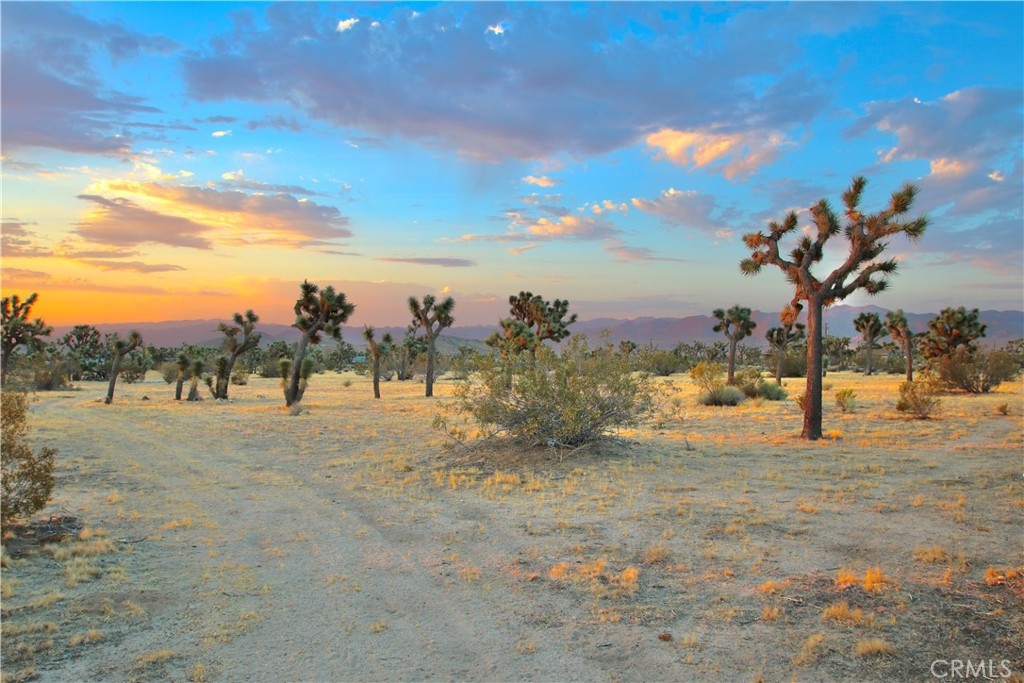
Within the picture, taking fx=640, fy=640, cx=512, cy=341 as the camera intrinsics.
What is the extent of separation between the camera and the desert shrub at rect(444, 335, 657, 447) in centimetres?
1341

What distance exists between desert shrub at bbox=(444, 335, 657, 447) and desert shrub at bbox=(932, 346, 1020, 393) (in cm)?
2507

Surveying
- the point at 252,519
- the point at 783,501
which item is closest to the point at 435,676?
the point at 252,519

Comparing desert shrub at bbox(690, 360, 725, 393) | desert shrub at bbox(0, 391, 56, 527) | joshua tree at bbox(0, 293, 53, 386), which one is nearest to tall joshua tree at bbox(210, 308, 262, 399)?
joshua tree at bbox(0, 293, 53, 386)

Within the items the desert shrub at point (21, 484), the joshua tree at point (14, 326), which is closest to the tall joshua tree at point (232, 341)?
the joshua tree at point (14, 326)

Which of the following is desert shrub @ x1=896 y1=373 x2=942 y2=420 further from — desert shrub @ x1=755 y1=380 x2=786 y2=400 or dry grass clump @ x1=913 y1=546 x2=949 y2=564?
dry grass clump @ x1=913 y1=546 x2=949 y2=564

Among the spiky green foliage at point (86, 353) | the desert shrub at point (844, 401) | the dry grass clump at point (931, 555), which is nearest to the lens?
the dry grass clump at point (931, 555)

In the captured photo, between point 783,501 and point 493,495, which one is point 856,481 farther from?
point 493,495

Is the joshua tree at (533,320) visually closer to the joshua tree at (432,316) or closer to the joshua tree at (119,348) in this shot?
the joshua tree at (432,316)

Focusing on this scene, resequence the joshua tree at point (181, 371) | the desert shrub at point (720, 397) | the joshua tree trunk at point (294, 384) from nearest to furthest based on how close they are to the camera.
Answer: the joshua tree trunk at point (294, 384) < the desert shrub at point (720, 397) < the joshua tree at point (181, 371)

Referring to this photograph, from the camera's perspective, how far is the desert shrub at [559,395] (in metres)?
13.4

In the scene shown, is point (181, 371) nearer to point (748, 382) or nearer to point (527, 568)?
point (748, 382)

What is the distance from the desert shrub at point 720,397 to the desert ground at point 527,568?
13.0 meters

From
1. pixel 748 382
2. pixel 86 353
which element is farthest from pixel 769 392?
pixel 86 353

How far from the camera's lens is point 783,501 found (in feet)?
31.1
